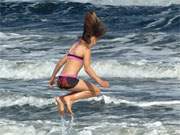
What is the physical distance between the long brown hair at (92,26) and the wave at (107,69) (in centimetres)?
894

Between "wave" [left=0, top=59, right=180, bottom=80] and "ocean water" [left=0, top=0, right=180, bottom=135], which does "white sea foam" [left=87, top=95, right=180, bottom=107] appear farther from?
"wave" [left=0, top=59, right=180, bottom=80]

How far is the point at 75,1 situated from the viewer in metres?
33.4

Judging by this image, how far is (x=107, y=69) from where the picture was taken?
20.4 metres

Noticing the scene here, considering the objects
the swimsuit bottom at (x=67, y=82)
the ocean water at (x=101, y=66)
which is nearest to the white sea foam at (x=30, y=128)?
the ocean water at (x=101, y=66)

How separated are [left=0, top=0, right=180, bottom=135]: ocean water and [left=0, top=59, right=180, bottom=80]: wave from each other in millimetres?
23

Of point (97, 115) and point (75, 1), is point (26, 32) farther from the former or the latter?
point (97, 115)

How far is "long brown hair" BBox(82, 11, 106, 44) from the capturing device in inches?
404

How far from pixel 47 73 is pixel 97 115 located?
607 cm

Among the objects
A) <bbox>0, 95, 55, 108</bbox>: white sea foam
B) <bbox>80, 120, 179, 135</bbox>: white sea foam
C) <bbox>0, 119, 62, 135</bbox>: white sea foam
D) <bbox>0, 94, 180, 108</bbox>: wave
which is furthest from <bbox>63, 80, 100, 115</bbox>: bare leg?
<bbox>0, 95, 55, 108</bbox>: white sea foam

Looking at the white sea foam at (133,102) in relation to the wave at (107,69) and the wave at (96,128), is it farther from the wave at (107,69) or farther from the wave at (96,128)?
the wave at (107,69)

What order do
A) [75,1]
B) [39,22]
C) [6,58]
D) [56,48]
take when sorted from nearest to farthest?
[6,58]
[56,48]
[39,22]
[75,1]

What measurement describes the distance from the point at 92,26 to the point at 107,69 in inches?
396

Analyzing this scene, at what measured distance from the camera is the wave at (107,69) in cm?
1959

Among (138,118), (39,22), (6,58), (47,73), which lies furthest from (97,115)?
(39,22)
